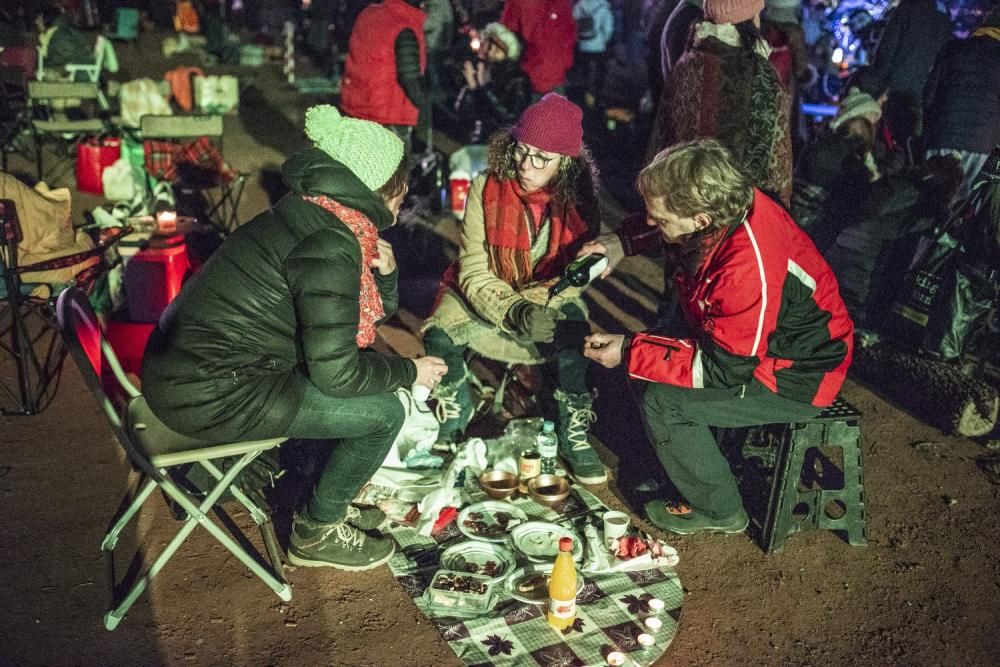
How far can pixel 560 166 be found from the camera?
13.2 ft

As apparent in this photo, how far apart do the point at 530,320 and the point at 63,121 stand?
748 centimetres

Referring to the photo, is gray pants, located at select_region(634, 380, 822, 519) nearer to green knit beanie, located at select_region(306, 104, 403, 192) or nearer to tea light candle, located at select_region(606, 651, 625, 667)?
tea light candle, located at select_region(606, 651, 625, 667)

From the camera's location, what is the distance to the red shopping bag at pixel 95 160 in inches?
331

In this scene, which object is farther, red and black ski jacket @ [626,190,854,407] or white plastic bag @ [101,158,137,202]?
white plastic bag @ [101,158,137,202]

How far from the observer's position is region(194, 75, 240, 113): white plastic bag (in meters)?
11.8

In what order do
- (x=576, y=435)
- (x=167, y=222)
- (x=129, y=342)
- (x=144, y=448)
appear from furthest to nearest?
(x=167, y=222) → (x=129, y=342) → (x=576, y=435) → (x=144, y=448)

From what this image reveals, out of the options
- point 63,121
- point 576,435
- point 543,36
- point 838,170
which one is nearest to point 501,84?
point 543,36

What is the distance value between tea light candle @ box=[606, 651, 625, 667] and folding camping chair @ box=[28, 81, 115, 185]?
26.4ft

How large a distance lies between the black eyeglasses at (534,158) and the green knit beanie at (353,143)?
1.08 metres

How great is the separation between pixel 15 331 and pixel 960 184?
6021 millimetres

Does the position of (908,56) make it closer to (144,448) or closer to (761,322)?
(761,322)

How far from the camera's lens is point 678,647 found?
322 cm

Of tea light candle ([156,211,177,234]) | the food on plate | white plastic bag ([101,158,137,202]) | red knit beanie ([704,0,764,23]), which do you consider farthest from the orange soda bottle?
white plastic bag ([101,158,137,202])

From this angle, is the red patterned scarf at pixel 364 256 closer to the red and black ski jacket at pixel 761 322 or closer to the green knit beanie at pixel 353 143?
the green knit beanie at pixel 353 143
